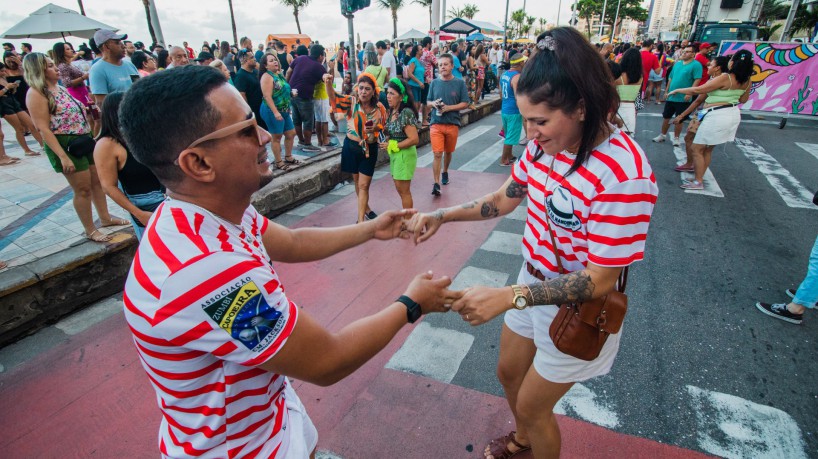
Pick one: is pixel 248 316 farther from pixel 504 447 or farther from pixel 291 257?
pixel 504 447

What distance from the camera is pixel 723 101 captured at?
595 cm

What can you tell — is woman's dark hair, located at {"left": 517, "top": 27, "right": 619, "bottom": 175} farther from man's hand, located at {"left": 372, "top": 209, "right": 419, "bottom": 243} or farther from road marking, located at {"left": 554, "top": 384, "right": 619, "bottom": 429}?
A: road marking, located at {"left": 554, "top": 384, "right": 619, "bottom": 429}

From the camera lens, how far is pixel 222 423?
4.11 feet

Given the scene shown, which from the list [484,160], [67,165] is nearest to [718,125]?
[484,160]

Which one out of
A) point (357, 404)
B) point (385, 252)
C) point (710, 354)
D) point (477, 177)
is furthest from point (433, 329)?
point (477, 177)

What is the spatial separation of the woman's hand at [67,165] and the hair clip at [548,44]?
500 cm

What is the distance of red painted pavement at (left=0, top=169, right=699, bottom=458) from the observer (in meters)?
2.56

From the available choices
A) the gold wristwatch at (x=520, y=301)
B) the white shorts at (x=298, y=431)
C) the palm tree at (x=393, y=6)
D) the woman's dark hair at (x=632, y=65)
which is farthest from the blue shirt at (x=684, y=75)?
the palm tree at (x=393, y=6)

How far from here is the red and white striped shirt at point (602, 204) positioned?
1462 millimetres

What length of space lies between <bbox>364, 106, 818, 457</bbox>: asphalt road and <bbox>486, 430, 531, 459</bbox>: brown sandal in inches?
17.4

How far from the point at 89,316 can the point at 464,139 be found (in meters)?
9.00

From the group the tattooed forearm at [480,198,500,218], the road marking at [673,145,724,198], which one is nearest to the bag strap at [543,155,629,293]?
the tattooed forearm at [480,198,500,218]

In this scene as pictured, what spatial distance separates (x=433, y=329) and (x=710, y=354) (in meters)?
2.21

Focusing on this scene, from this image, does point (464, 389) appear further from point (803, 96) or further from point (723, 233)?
point (803, 96)
